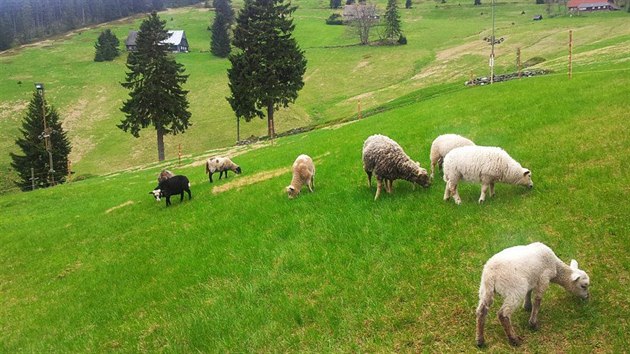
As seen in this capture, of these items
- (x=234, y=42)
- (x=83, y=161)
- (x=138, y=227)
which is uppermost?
(x=234, y=42)

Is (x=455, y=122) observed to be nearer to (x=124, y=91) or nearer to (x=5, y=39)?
(x=124, y=91)

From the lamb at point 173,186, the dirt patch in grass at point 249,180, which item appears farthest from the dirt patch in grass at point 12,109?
the dirt patch in grass at point 249,180

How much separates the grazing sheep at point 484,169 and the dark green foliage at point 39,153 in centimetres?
5410

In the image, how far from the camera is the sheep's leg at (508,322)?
21.8 ft

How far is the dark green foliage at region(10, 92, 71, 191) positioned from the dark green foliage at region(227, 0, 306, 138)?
78.8 ft

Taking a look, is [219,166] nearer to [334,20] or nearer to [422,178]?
[422,178]

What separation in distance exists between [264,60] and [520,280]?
5406 cm

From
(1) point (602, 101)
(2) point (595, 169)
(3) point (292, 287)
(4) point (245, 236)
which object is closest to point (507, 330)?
(3) point (292, 287)

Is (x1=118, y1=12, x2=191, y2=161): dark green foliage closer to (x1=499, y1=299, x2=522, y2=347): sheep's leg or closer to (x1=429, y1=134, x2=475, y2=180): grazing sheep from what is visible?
(x1=429, y1=134, x2=475, y2=180): grazing sheep

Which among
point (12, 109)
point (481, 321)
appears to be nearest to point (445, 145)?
point (481, 321)

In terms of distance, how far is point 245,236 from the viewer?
14359mm

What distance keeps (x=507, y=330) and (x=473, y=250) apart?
2887 millimetres

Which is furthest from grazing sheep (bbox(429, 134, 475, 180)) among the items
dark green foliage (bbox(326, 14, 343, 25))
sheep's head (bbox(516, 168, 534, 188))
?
dark green foliage (bbox(326, 14, 343, 25))

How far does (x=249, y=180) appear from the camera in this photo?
945 inches
